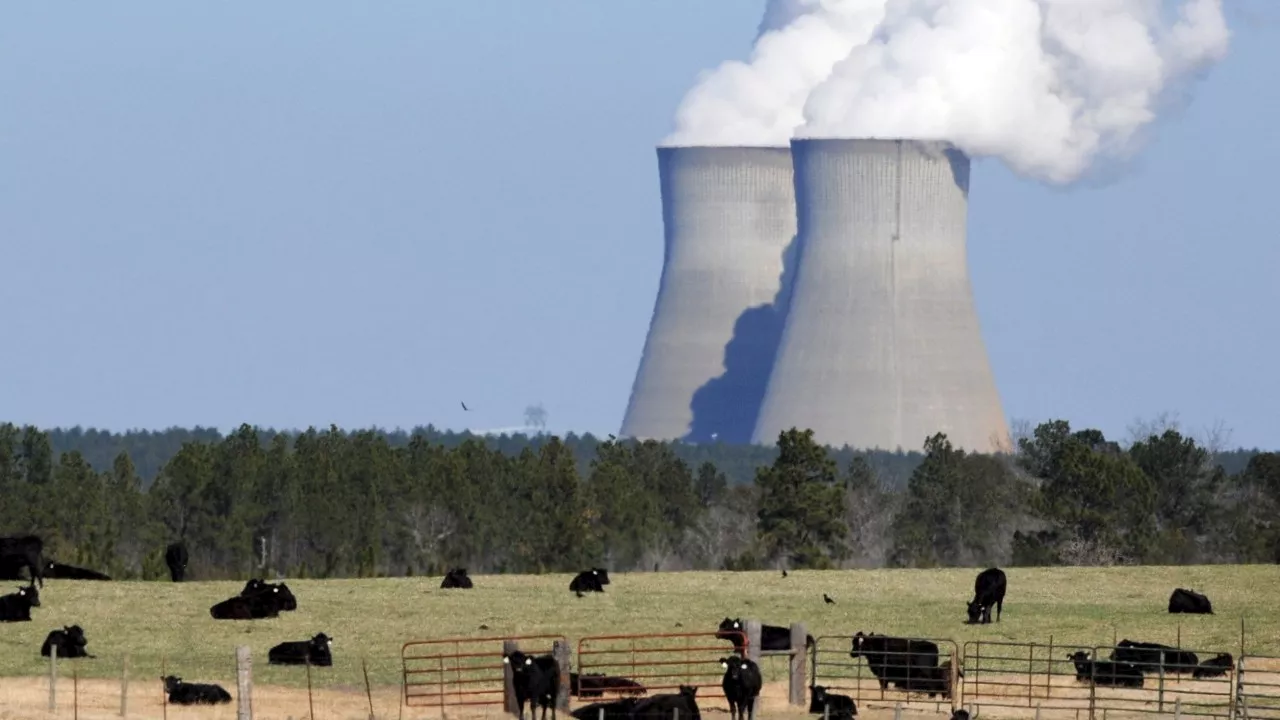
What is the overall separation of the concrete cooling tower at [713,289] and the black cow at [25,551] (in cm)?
8215

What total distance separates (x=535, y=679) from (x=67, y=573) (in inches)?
745

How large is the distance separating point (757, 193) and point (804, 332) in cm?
1174

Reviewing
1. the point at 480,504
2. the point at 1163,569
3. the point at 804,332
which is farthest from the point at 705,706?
the point at 804,332

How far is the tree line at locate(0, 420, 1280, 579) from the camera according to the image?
7106 centimetres

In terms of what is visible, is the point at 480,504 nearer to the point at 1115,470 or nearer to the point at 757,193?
the point at 1115,470

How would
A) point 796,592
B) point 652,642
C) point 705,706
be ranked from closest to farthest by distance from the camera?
point 705,706 → point 652,642 → point 796,592

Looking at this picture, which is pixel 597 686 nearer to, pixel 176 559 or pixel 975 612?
pixel 975 612

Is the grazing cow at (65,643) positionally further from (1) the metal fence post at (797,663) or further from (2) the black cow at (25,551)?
(1) the metal fence post at (797,663)

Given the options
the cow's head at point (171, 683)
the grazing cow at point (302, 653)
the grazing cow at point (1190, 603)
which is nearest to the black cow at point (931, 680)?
the grazing cow at point (302, 653)

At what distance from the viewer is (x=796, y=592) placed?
43.6m

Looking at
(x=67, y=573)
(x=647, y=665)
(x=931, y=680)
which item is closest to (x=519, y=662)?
(x=647, y=665)

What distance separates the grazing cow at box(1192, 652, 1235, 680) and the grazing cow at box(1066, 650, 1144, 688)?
708 mm

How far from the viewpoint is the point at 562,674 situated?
89.8ft

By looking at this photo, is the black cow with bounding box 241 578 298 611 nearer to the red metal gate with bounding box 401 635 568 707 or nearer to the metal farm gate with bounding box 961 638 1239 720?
the red metal gate with bounding box 401 635 568 707
